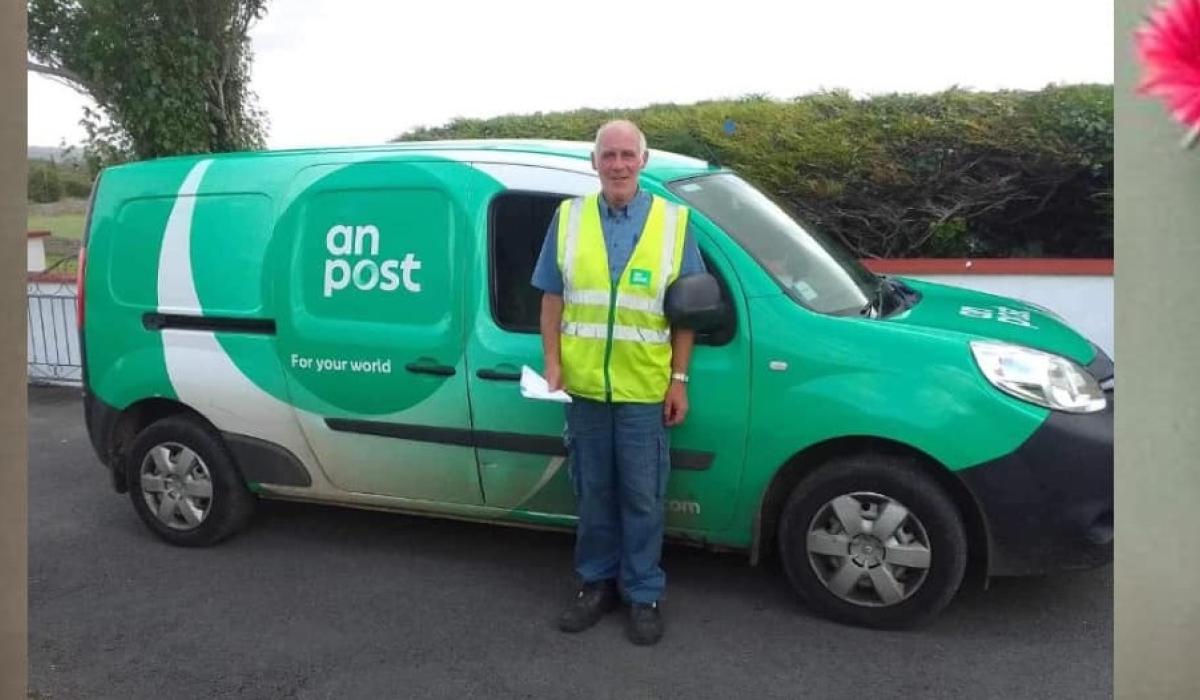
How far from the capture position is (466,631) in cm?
425

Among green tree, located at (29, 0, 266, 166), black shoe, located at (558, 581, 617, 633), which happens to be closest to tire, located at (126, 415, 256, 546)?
black shoe, located at (558, 581, 617, 633)

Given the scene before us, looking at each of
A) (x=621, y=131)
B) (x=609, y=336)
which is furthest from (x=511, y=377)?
(x=621, y=131)

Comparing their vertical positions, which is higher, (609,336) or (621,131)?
(621,131)

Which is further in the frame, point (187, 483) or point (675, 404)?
point (187, 483)

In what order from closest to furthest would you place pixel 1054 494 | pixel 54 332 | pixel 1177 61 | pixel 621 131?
1. pixel 1177 61
2. pixel 1054 494
3. pixel 621 131
4. pixel 54 332

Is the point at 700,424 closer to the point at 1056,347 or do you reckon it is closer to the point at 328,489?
the point at 1056,347

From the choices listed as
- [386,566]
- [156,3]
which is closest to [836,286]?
[386,566]

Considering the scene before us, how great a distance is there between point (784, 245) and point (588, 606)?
1.69 m

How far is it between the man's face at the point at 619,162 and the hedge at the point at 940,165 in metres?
4.90

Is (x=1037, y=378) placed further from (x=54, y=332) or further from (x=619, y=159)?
(x=54, y=332)

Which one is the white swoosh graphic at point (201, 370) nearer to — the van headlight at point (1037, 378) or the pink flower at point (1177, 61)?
the van headlight at point (1037, 378)

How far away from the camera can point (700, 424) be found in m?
4.16

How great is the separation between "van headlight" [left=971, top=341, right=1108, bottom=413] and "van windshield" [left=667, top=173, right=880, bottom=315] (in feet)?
2.02

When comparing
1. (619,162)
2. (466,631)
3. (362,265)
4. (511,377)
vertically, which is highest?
(619,162)
